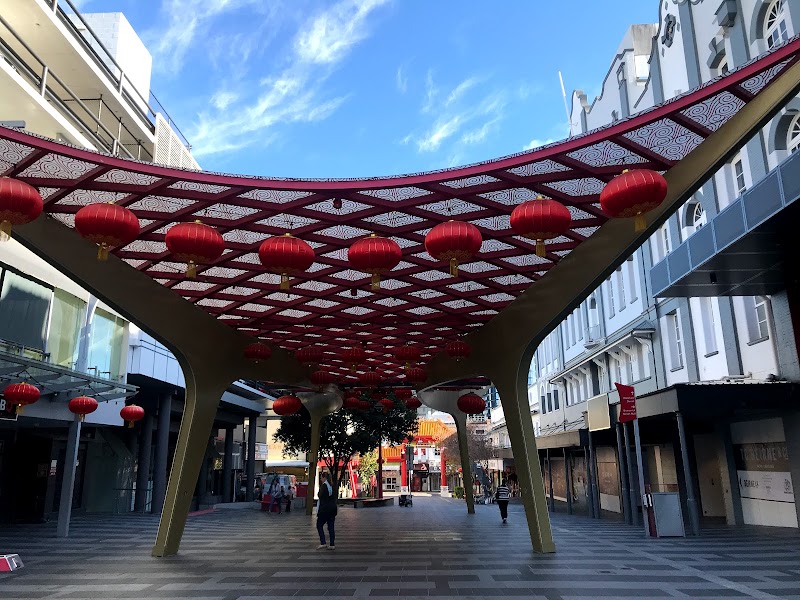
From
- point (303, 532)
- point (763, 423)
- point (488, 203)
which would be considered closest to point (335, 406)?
point (303, 532)

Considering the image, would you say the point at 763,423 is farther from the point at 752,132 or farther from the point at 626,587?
the point at 752,132

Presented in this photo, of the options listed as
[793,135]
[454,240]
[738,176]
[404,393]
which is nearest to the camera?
[454,240]

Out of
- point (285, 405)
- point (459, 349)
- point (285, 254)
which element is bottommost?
point (285, 405)

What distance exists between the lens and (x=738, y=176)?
18.6 m

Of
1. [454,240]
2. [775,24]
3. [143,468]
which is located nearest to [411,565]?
[454,240]

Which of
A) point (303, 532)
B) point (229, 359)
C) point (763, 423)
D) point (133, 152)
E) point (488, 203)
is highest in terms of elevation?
point (133, 152)

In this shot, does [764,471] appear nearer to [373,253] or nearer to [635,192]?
[635,192]

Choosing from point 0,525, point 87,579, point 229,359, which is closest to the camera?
point 87,579

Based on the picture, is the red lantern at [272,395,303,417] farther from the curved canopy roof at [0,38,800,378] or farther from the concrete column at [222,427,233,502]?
the concrete column at [222,427,233,502]

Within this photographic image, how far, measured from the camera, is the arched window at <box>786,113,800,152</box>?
1584 cm

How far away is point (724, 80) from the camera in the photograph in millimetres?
7633

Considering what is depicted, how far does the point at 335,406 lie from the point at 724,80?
2533cm

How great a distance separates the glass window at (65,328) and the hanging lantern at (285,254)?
15830 mm

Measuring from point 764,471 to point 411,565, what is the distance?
40.0 feet
